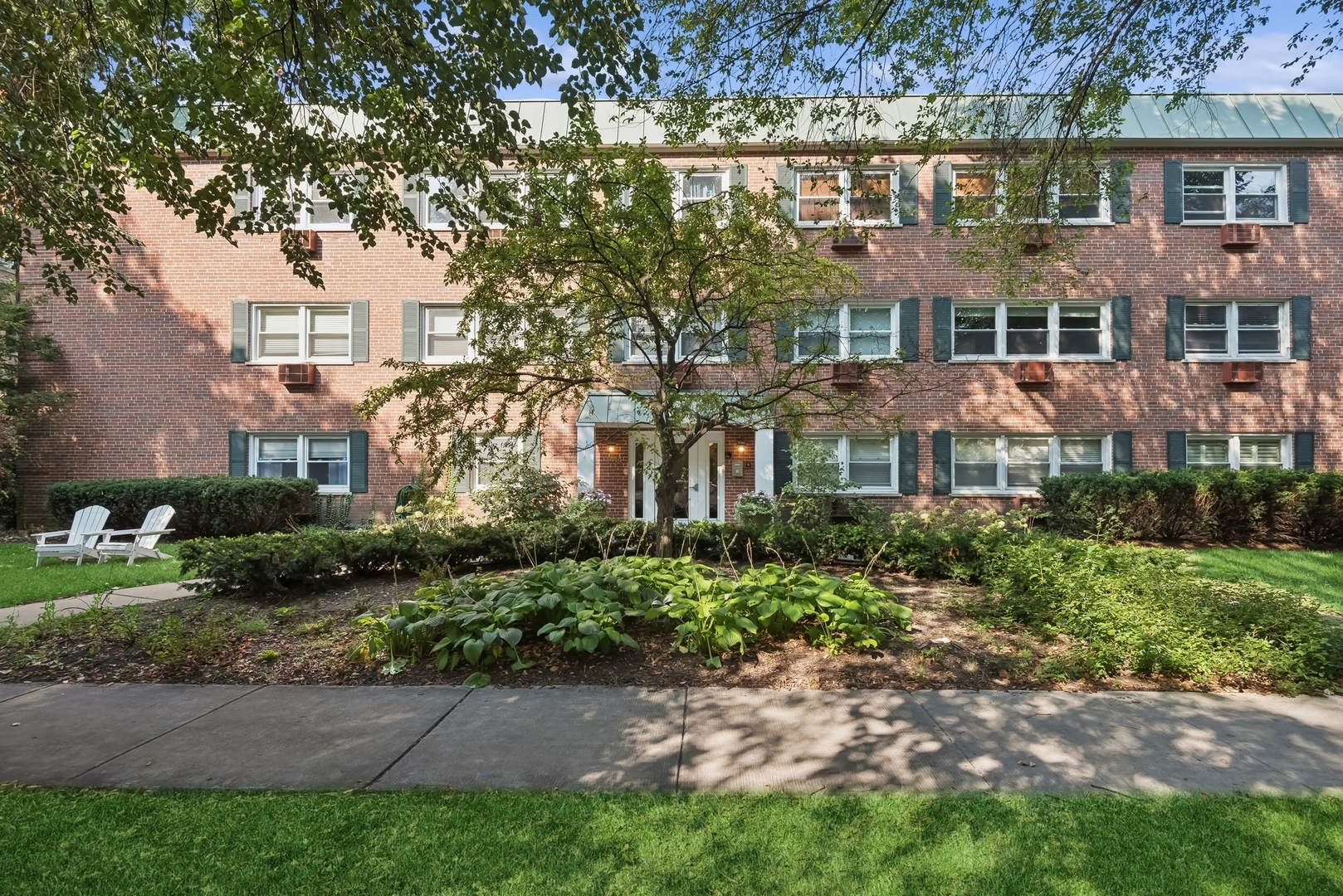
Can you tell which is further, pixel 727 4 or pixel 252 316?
pixel 252 316

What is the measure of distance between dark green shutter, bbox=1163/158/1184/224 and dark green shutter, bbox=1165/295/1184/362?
1.69 m

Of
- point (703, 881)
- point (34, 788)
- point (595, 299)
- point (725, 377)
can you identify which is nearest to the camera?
point (703, 881)

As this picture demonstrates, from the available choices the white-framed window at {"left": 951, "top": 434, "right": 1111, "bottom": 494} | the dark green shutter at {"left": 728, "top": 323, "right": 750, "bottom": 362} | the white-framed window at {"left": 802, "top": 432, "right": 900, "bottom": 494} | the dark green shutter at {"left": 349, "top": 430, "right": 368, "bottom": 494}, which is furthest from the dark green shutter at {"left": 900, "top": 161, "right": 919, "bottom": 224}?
the dark green shutter at {"left": 349, "top": 430, "right": 368, "bottom": 494}

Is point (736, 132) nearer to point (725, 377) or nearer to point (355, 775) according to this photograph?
point (355, 775)

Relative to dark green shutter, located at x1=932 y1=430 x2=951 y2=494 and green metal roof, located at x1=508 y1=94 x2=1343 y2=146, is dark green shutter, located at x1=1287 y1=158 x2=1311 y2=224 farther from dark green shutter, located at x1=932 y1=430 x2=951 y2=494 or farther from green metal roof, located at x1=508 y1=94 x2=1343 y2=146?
dark green shutter, located at x1=932 y1=430 x2=951 y2=494

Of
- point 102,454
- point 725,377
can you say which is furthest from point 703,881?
point 102,454

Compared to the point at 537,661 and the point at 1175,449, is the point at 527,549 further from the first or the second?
the point at 1175,449

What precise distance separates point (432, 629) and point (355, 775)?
6.36 feet

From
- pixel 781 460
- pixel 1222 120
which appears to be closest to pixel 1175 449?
pixel 1222 120

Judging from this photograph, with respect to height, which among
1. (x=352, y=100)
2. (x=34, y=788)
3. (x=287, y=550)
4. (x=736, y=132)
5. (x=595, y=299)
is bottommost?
(x=34, y=788)

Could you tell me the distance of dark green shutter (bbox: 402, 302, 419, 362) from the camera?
46.4ft

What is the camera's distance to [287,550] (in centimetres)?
693

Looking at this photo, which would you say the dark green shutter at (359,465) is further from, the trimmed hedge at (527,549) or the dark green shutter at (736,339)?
the dark green shutter at (736,339)

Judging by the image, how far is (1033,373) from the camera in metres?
13.5
